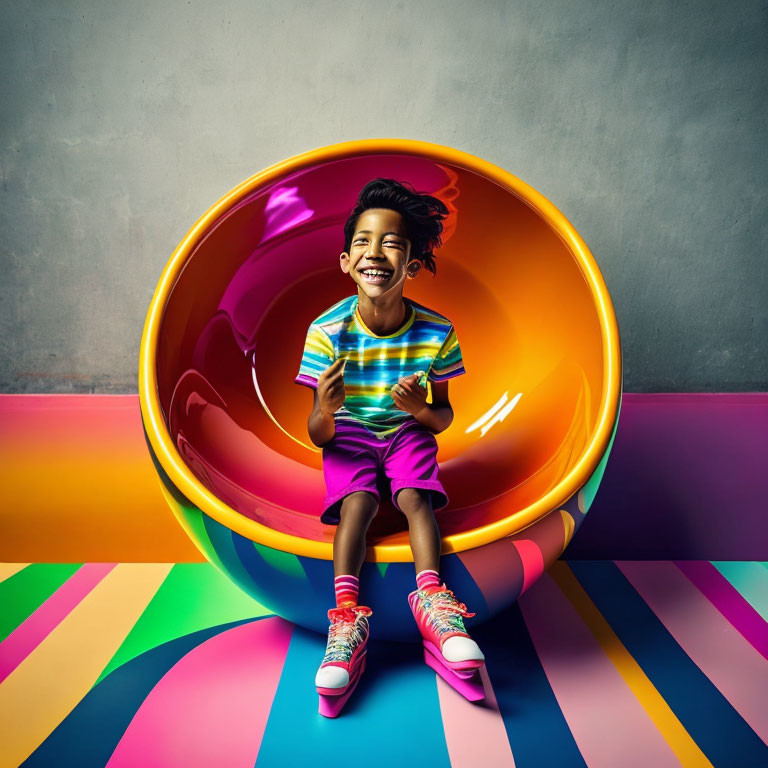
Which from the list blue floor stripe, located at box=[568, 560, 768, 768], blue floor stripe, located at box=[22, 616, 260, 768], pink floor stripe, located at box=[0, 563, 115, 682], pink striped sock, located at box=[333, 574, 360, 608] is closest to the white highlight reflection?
blue floor stripe, located at box=[568, 560, 768, 768]

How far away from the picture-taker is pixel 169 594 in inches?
51.6

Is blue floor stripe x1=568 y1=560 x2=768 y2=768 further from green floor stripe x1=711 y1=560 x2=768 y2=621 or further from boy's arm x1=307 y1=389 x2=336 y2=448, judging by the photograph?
boy's arm x1=307 y1=389 x2=336 y2=448

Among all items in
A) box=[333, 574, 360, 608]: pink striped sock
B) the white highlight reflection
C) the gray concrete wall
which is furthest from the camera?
the gray concrete wall

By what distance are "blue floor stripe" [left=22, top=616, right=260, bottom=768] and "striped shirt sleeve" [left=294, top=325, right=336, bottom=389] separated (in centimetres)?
48

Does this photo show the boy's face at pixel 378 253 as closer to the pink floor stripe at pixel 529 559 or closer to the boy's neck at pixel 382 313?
the boy's neck at pixel 382 313

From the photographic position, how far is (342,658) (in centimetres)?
93

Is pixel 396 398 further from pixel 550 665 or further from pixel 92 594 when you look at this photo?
pixel 92 594

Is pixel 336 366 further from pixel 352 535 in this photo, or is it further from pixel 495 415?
pixel 495 415

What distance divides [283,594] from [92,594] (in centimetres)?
52

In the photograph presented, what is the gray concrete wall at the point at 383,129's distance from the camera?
153 centimetres

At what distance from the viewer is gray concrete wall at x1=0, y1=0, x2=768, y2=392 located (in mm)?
1528

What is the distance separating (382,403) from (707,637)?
0.71m

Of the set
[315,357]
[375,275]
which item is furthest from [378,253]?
[315,357]

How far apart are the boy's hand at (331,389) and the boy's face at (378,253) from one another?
6.5 inches
